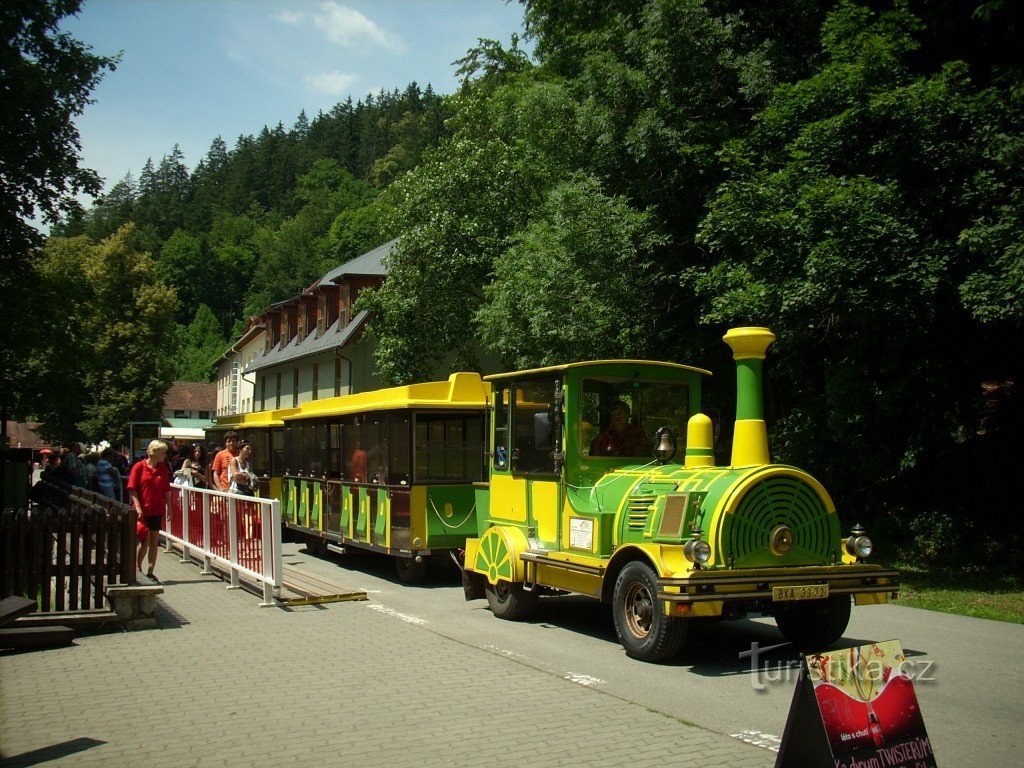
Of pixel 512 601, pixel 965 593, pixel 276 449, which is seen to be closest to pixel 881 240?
pixel 965 593

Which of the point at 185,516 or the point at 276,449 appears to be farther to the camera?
the point at 276,449

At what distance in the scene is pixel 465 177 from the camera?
87.5 ft

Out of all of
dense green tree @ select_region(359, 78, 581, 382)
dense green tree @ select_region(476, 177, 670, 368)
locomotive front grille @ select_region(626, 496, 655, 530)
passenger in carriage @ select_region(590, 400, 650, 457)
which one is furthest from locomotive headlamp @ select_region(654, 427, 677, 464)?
dense green tree @ select_region(359, 78, 581, 382)

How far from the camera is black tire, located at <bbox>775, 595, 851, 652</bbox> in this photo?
8711 mm

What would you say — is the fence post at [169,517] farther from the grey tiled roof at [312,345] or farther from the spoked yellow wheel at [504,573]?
the grey tiled roof at [312,345]

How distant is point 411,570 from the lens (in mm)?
14000

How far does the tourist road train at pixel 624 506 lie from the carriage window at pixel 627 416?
0.01m

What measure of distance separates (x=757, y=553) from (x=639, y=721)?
2317mm

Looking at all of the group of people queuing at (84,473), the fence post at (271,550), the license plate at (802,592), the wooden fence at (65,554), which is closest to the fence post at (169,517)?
the group of people queuing at (84,473)

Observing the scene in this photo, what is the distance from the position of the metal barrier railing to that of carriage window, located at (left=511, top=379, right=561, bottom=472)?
2829 millimetres

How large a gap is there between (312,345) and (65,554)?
35.0 metres

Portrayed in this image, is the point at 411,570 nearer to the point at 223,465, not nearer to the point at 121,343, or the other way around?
the point at 223,465

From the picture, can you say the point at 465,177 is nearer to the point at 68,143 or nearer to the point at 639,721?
the point at 68,143

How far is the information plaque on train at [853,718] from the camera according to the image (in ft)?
14.0
